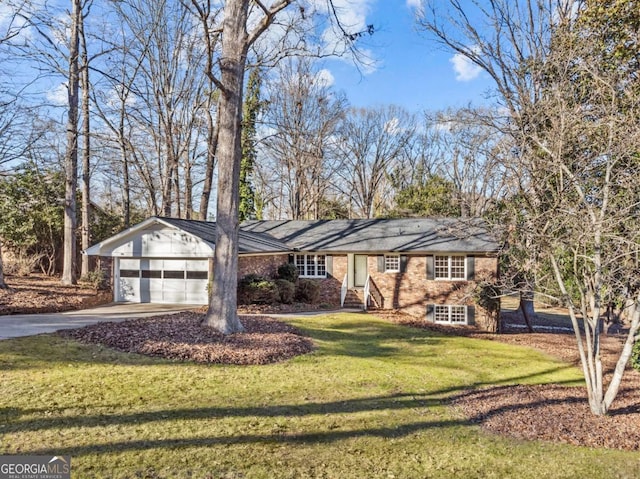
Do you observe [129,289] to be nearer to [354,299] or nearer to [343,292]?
[343,292]

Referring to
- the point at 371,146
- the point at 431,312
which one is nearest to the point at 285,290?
the point at 431,312

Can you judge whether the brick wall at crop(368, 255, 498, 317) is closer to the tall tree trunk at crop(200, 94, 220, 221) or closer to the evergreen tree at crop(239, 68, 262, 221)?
the tall tree trunk at crop(200, 94, 220, 221)

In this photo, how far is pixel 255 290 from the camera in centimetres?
1698

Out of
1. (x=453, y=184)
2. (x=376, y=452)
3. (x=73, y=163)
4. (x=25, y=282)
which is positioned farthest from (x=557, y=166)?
(x=453, y=184)

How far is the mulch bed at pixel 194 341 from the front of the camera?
29.1 feet

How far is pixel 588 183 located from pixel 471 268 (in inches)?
443

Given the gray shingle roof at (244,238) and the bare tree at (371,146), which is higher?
the bare tree at (371,146)

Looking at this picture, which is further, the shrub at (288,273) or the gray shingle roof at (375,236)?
the shrub at (288,273)

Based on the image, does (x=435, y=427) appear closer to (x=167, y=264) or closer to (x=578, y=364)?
(x=578, y=364)

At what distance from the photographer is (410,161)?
130ft

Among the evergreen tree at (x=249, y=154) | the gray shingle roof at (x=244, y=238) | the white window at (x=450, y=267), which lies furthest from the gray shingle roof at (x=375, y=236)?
the evergreen tree at (x=249, y=154)

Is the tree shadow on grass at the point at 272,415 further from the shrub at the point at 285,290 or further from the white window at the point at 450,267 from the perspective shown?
the white window at the point at 450,267

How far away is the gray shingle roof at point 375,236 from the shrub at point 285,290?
284 cm

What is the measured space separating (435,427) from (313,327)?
→ 7568 mm
